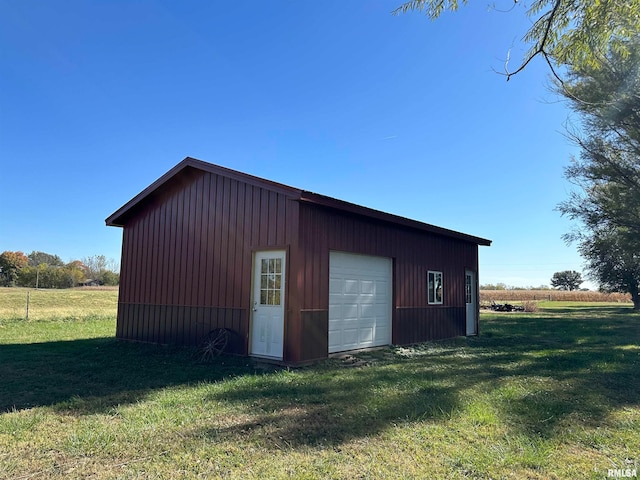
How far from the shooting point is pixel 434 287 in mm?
11906

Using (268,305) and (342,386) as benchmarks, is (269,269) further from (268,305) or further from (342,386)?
(342,386)

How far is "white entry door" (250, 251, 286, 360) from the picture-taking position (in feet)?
25.8

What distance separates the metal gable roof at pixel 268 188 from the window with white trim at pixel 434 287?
1.19 m

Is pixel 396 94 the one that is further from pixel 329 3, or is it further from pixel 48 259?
pixel 48 259

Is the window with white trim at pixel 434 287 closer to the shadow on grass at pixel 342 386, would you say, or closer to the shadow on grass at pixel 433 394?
the shadow on grass at pixel 342 386

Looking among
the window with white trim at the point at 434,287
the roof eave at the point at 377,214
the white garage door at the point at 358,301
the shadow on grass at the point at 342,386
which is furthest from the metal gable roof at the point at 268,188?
the shadow on grass at the point at 342,386

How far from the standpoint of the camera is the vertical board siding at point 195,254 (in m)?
8.32

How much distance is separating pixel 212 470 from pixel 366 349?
6382 mm

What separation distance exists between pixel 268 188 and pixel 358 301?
3.26 m

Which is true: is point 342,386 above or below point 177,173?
below

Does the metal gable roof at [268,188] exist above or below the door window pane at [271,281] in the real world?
above

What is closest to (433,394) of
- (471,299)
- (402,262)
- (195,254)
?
(402,262)

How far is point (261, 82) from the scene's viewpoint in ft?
38.0

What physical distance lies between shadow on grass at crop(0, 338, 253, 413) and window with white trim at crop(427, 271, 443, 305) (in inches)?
235
